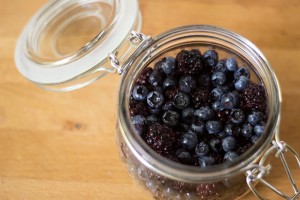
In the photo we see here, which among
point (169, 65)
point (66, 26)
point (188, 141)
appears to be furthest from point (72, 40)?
point (188, 141)

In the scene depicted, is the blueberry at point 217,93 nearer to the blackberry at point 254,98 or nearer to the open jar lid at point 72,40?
the blackberry at point 254,98

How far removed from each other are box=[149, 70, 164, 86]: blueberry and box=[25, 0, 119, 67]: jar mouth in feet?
0.61

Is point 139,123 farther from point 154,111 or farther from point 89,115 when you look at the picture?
point 89,115

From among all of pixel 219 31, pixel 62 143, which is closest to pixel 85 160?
pixel 62 143

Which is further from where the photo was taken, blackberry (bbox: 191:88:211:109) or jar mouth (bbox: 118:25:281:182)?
blackberry (bbox: 191:88:211:109)

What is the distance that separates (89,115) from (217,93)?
0.89 feet

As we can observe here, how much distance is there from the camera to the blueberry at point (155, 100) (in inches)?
23.8

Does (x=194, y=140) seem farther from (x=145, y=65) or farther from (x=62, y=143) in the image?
(x=62, y=143)

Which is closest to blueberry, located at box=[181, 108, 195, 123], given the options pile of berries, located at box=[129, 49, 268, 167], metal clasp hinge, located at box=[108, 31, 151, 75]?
pile of berries, located at box=[129, 49, 268, 167]

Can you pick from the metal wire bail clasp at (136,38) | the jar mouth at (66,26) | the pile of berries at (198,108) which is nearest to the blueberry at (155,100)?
the pile of berries at (198,108)

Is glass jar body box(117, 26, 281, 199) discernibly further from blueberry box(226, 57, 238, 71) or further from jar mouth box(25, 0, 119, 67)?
jar mouth box(25, 0, 119, 67)

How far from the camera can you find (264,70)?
1.92 ft

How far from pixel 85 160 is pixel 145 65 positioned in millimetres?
210

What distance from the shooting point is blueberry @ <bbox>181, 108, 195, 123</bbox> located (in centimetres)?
61
